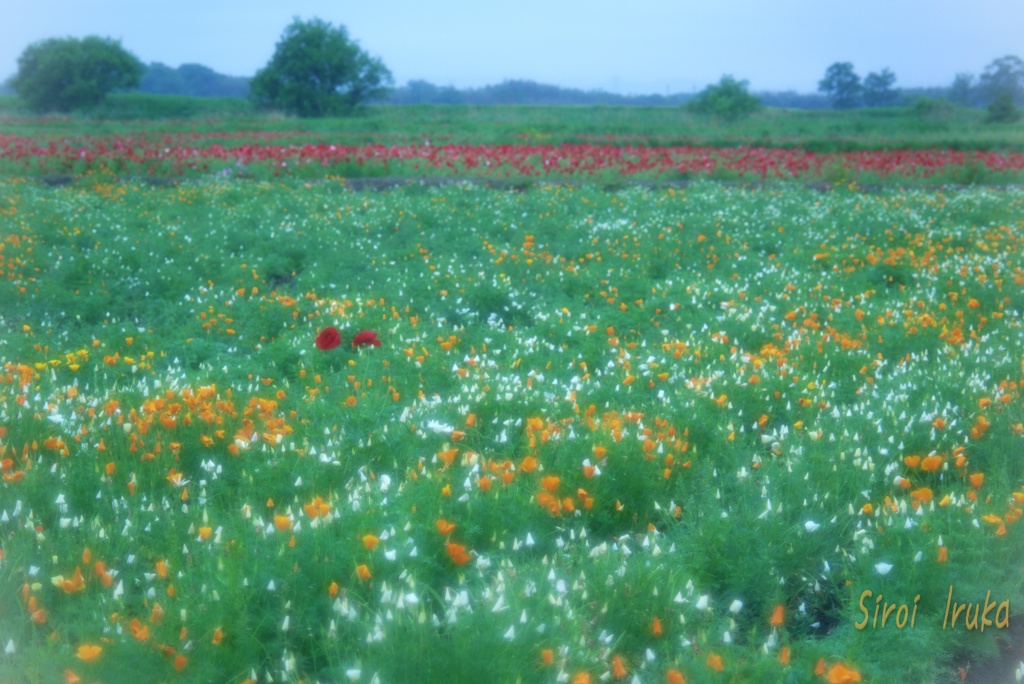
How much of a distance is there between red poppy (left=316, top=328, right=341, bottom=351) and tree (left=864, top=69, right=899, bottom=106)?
12325 millimetres

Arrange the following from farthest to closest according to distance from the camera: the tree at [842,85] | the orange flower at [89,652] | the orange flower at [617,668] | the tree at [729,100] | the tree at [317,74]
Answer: the tree at [729,100] → the tree at [317,74] → the tree at [842,85] → the orange flower at [617,668] → the orange flower at [89,652]

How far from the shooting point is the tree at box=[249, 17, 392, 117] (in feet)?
57.4

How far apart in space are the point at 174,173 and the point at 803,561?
13854 millimetres

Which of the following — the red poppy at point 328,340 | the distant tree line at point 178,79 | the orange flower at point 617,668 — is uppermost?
the distant tree line at point 178,79

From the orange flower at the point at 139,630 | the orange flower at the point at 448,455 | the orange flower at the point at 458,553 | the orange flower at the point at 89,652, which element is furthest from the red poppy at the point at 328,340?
the orange flower at the point at 89,652

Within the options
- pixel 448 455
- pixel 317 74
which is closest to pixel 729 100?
pixel 317 74

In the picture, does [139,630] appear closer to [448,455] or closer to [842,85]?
[448,455]

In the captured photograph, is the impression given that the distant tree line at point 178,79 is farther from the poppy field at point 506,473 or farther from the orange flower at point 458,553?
the orange flower at point 458,553

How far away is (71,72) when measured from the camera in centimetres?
1270

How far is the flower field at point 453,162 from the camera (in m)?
14.5

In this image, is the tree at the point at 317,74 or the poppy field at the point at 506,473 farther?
the tree at the point at 317,74

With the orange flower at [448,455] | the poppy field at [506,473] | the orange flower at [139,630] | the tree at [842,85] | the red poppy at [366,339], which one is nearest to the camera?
the orange flower at [139,630]

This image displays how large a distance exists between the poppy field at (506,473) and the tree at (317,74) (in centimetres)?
1094

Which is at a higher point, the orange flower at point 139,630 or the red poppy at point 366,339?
the red poppy at point 366,339
